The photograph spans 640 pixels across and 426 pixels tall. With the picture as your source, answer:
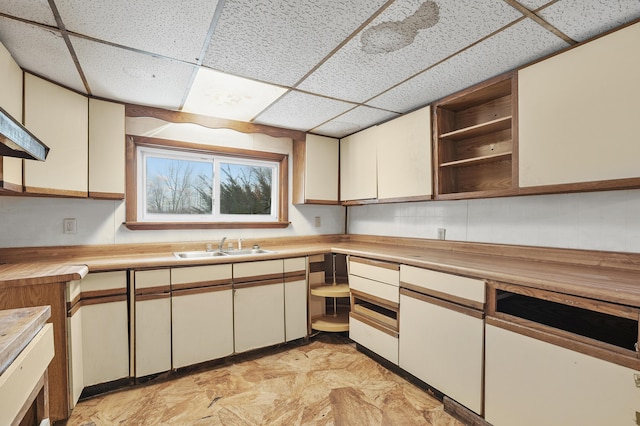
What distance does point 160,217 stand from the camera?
2.79 m

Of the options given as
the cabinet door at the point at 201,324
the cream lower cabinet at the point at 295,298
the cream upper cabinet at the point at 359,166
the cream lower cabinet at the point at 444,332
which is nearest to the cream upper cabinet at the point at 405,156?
the cream upper cabinet at the point at 359,166

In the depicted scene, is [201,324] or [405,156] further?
[405,156]

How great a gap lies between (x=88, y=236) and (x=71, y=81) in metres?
1.15

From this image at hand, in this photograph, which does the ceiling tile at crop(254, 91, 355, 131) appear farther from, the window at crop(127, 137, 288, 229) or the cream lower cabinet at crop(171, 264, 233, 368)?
the cream lower cabinet at crop(171, 264, 233, 368)

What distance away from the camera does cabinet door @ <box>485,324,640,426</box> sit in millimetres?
1211

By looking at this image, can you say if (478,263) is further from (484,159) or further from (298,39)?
(298,39)

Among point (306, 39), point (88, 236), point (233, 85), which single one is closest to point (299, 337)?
point (88, 236)

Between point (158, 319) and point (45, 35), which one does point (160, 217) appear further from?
point (45, 35)

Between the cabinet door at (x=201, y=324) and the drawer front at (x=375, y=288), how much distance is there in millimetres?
1068

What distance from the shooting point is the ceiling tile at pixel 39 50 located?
1478 millimetres

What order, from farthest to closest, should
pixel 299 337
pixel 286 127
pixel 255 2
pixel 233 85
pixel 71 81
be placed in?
pixel 286 127
pixel 299 337
pixel 233 85
pixel 71 81
pixel 255 2

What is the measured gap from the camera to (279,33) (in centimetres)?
154

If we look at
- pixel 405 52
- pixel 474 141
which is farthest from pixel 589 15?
pixel 474 141

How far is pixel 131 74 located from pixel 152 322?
5.59 ft
